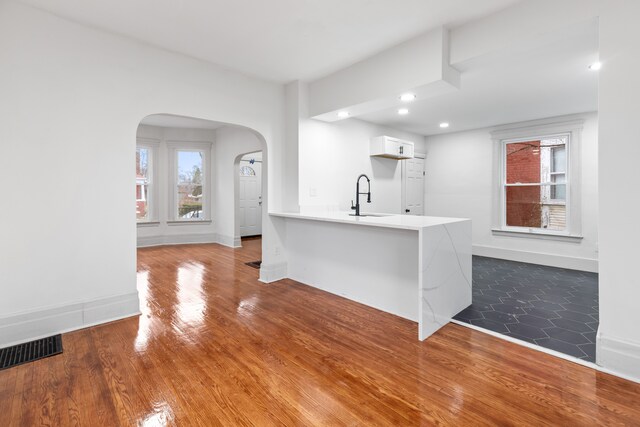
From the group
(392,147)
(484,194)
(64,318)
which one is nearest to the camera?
(64,318)

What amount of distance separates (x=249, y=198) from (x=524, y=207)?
641 centimetres

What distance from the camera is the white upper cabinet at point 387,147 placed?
5.29m

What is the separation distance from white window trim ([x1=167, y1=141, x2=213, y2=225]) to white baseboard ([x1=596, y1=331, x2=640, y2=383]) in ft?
23.7

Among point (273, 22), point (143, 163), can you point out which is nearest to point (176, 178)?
point (143, 163)

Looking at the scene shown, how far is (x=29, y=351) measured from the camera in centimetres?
238

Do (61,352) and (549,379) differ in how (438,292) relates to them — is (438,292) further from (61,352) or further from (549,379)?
(61,352)

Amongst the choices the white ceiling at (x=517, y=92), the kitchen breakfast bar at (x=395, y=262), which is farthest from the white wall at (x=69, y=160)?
the white ceiling at (x=517, y=92)

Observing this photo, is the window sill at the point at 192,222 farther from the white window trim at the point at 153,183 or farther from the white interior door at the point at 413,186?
the white interior door at the point at 413,186

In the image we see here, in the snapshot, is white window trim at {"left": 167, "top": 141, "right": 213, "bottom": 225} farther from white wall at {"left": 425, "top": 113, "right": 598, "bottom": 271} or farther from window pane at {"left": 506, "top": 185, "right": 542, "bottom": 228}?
window pane at {"left": 506, "top": 185, "right": 542, "bottom": 228}

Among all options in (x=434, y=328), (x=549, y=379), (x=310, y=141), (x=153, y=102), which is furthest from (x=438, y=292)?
(x=153, y=102)

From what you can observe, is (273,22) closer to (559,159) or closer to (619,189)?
(619,189)

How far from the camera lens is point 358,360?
89.5 inches

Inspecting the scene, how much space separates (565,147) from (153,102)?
6.24m

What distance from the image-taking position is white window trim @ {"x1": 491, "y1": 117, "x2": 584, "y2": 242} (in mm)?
5141
